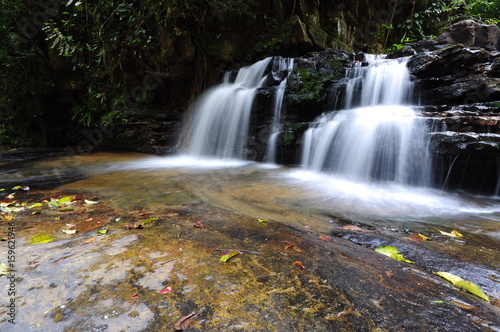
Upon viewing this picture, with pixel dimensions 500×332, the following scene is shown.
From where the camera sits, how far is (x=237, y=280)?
4.03 feet

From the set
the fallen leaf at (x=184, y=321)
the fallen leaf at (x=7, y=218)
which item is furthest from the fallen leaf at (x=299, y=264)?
the fallen leaf at (x=7, y=218)

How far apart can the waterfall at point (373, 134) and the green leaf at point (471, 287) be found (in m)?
3.43

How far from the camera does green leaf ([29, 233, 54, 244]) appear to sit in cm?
167

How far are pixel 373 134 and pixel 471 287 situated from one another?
13.4 feet

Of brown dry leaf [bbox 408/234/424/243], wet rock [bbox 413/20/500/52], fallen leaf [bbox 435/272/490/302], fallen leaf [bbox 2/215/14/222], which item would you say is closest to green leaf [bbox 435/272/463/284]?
fallen leaf [bbox 435/272/490/302]

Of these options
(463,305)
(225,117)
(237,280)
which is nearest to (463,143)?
(463,305)

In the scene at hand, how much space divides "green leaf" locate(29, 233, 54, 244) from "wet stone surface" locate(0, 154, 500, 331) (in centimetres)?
4

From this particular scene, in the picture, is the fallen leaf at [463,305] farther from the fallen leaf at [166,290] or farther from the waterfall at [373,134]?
the waterfall at [373,134]

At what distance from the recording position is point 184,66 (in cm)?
877

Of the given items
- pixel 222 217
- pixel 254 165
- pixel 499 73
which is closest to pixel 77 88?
pixel 254 165

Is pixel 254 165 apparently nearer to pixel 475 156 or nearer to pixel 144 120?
pixel 475 156

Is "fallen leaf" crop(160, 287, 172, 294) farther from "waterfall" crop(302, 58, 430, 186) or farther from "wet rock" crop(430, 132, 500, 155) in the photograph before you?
"wet rock" crop(430, 132, 500, 155)

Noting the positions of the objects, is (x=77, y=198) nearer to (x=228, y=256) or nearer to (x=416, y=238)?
(x=228, y=256)

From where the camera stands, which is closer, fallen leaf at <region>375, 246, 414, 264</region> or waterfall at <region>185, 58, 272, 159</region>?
fallen leaf at <region>375, 246, 414, 264</region>
